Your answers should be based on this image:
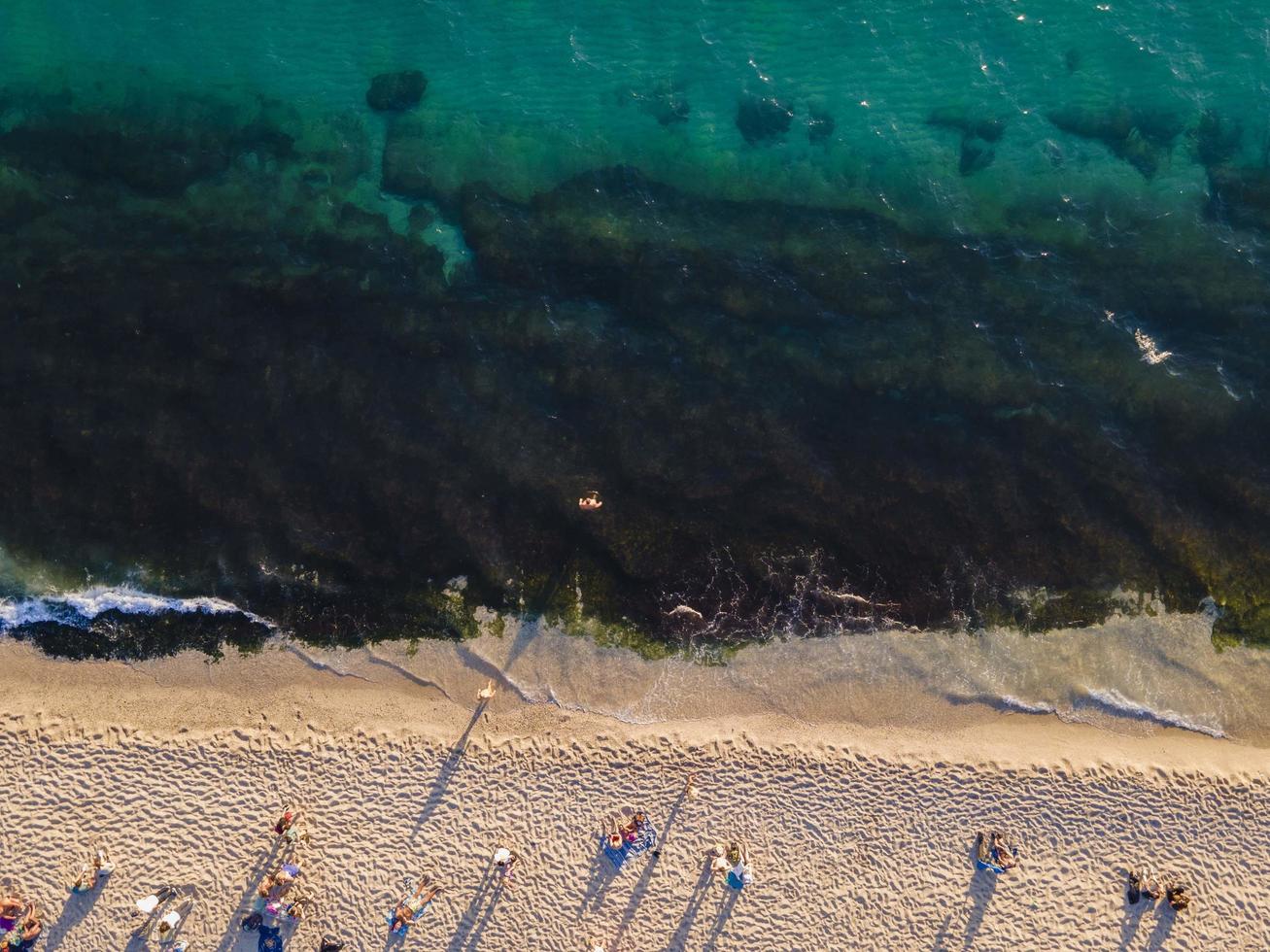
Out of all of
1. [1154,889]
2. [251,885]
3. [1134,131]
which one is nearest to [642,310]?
[1134,131]

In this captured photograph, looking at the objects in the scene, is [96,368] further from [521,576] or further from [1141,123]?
[1141,123]

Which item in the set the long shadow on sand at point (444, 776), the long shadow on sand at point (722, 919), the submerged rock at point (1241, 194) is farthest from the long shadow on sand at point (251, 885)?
the submerged rock at point (1241, 194)

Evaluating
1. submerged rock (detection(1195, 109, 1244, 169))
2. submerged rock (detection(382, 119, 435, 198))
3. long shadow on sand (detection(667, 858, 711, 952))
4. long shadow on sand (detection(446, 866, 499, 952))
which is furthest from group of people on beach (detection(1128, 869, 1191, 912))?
submerged rock (detection(382, 119, 435, 198))

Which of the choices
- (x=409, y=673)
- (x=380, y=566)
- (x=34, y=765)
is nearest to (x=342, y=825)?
(x=409, y=673)

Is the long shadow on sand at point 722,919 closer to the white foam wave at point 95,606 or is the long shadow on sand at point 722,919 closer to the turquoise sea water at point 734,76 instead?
the white foam wave at point 95,606

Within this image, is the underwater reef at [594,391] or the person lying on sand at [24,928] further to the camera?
the underwater reef at [594,391]

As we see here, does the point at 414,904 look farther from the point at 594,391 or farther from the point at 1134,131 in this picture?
the point at 1134,131

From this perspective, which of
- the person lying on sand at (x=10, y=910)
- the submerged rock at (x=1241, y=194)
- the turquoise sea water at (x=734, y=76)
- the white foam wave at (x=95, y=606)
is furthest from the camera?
the turquoise sea water at (x=734, y=76)
